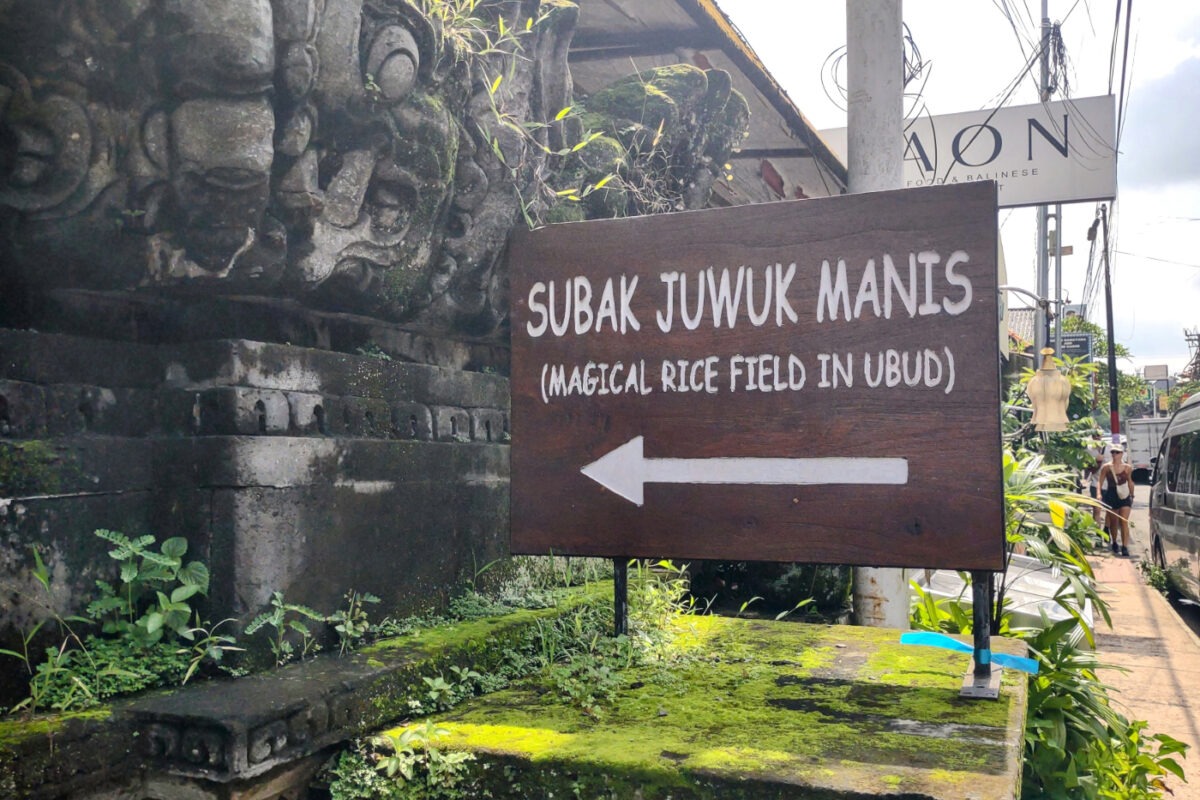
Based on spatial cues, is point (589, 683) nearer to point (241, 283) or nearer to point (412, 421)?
point (412, 421)

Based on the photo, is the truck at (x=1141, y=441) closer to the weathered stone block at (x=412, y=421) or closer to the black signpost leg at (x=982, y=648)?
the black signpost leg at (x=982, y=648)

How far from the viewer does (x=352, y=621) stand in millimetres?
2547

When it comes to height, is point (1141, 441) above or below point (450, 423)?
above

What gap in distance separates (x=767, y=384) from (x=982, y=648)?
93cm

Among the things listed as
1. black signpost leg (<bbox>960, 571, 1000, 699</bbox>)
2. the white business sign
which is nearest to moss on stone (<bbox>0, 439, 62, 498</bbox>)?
black signpost leg (<bbox>960, 571, 1000, 699</bbox>)

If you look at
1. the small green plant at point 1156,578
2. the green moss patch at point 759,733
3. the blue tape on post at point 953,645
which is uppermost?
the blue tape on post at point 953,645

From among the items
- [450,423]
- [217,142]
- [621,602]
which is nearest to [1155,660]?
[621,602]

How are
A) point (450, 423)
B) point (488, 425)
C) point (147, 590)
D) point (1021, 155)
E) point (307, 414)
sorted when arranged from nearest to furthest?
point (147, 590) → point (307, 414) → point (450, 423) → point (488, 425) → point (1021, 155)

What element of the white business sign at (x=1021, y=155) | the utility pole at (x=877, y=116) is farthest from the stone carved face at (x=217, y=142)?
the white business sign at (x=1021, y=155)

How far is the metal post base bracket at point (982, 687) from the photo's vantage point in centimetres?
255

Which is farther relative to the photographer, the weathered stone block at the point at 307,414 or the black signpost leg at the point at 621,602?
the black signpost leg at the point at 621,602

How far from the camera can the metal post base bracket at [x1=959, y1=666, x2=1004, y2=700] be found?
8.37ft

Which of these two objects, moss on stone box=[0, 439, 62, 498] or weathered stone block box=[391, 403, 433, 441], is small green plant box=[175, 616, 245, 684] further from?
weathered stone block box=[391, 403, 433, 441]

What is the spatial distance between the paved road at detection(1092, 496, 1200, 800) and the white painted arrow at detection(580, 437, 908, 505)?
2844 millimetres
